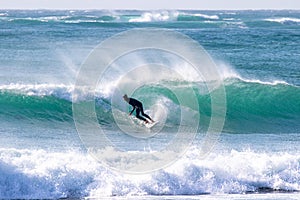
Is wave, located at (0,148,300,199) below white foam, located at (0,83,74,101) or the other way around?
below

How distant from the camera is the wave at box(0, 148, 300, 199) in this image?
45.7ft

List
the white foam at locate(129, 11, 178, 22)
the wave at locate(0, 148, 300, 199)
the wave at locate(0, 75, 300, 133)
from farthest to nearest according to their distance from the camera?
the white foam at locate(129, 11, 178, 22) → the wave at locate(0, 75, 300, 133) → the wave at locate(0, 148, 300, 199)

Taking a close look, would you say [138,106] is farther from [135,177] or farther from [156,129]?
[135,177]

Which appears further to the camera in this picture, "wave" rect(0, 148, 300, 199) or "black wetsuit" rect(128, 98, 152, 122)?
"black wetsuit" rect(128, 98, 152, 122)

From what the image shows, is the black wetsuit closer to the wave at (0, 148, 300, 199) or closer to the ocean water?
the ocean water

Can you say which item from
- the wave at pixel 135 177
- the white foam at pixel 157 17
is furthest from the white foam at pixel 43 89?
the white foam at pixel 157 17

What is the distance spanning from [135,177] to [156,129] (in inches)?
196

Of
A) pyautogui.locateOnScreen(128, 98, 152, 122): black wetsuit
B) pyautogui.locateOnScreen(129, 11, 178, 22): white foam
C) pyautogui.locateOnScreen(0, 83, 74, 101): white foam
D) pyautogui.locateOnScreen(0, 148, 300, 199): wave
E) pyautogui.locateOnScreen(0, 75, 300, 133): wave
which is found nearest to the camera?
pyautogui.locateOnScreen(0, 148, 300, 199): wave

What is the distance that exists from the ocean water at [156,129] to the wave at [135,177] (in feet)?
0.07

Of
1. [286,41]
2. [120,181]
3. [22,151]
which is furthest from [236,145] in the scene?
[286,41]

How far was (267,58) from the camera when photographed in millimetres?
34906

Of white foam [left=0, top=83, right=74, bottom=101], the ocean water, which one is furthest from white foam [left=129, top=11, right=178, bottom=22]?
white foam [left=0, top=83, right=74, bottom=101]

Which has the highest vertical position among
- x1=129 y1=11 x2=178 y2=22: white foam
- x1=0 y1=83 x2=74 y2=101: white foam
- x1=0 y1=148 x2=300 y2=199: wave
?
x1=129 y1=11 x2=178 y2=22: white foam

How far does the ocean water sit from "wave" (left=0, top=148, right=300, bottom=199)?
2cm
